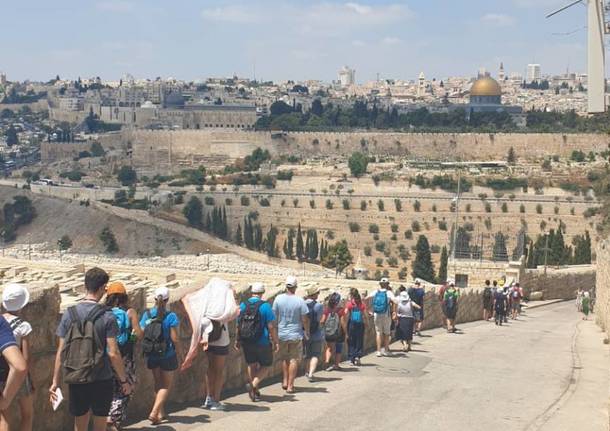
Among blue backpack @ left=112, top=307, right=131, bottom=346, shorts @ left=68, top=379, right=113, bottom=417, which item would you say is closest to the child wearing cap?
shorts @ left=68, top=379, right=113, bottom=417

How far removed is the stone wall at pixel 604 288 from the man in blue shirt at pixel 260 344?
383 inches

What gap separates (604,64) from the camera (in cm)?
1958

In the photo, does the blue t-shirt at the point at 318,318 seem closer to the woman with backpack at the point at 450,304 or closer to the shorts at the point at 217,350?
the shorts at the point at 217,350

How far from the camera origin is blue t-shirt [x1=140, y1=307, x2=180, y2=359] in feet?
25.1

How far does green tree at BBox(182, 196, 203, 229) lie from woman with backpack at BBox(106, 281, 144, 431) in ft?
213

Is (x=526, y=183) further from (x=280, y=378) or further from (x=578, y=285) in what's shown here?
(x=280, y=378)

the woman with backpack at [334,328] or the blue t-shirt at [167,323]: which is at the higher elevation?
the blue t-shirt at [167,323]

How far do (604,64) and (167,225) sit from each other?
177ft

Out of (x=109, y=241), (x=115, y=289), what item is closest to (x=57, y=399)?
(x=115, y=289)

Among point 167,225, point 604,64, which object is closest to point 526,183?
point 167,225

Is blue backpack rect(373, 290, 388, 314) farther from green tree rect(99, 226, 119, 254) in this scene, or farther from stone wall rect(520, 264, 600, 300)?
green tree rect(99, 226, 119, 254)

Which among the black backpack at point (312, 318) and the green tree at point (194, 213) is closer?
the black backpack at point (312, 318)

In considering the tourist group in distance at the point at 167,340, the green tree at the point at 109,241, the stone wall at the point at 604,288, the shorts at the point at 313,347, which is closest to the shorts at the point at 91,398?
the tourist group in distance at the point at 167,340

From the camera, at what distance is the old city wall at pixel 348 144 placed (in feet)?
314
